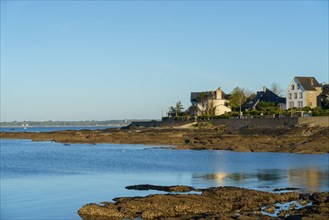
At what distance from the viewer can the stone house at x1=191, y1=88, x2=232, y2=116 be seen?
418 feet

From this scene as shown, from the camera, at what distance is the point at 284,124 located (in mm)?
80688

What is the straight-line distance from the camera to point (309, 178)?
115 ft

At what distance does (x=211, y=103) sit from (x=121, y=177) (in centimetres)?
9179

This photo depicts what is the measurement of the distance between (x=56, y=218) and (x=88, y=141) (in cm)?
7659

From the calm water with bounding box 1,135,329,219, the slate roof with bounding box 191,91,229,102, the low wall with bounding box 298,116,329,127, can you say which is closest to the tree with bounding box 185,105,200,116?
the slate roof with bounding box 191,91,229,102

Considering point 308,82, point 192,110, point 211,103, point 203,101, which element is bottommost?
point 192,110

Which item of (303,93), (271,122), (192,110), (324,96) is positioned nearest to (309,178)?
(271,122)

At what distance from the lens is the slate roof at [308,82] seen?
101812 millimetres

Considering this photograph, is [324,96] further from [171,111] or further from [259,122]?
[171,111]

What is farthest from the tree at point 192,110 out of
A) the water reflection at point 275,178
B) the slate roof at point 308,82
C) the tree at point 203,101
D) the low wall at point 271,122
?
the water reflection at point 275,178

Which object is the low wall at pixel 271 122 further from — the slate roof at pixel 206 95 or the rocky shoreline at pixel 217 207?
the rocky shoreline at pixel 217 207

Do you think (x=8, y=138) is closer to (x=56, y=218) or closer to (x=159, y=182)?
(x=159, y=182)

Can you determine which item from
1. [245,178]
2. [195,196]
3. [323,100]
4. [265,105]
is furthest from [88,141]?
[195,196]

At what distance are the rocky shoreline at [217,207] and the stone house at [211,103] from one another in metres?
100
